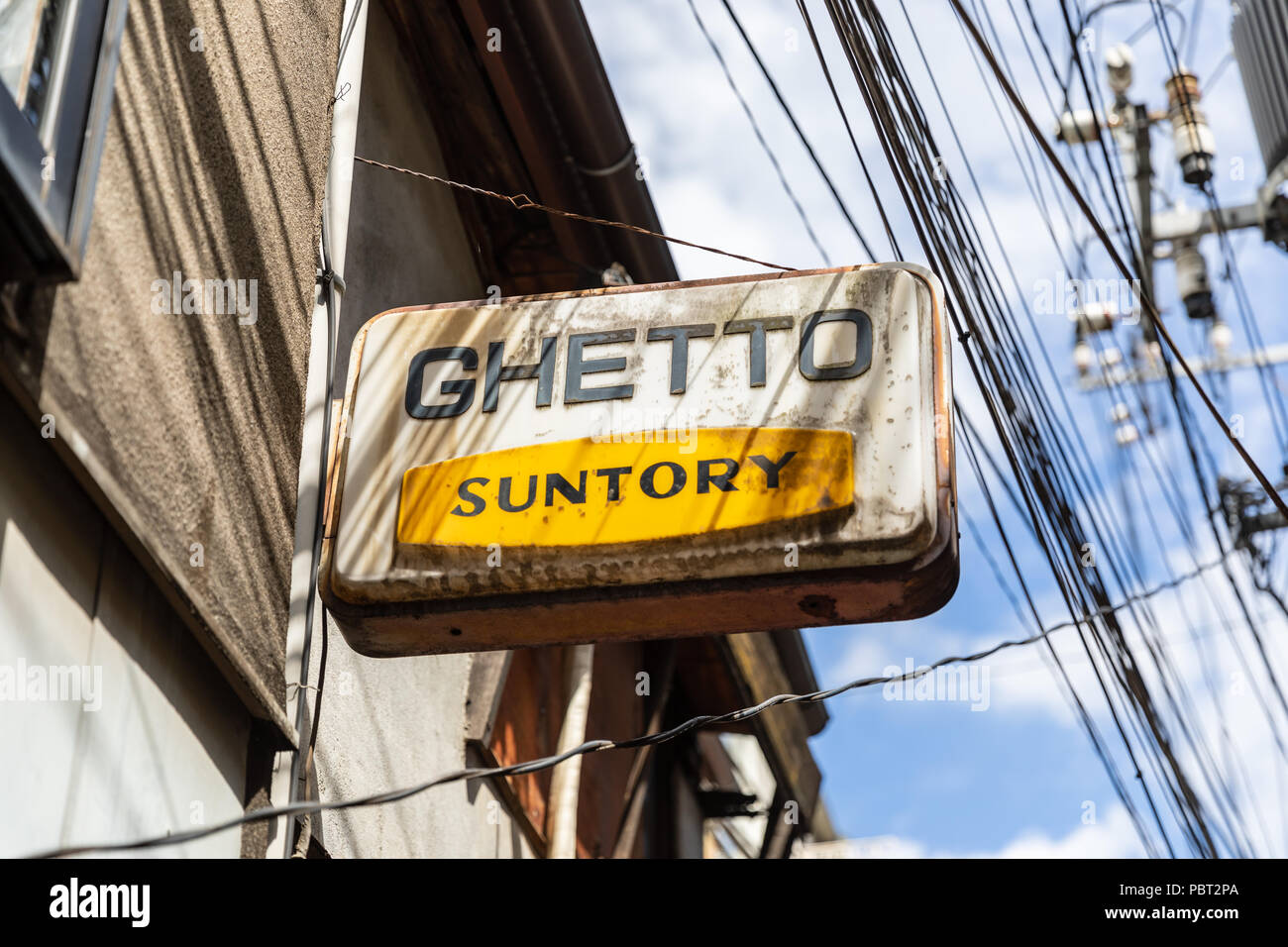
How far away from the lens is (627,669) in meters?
9.00

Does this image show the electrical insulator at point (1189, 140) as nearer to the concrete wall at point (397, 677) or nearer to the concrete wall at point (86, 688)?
the concrete wall at point (397, 677)

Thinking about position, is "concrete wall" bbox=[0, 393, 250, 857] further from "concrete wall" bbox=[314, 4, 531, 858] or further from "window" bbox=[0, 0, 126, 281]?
"concrete wall" bbox=[314, 4, 531, 858]

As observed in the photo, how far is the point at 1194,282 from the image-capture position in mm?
13680

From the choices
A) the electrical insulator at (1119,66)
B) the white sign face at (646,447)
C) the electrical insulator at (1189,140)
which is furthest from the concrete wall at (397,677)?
the electrical insulator at (1119,66)

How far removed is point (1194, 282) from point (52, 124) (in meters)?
13.0

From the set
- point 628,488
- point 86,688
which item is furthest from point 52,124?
point 628,488

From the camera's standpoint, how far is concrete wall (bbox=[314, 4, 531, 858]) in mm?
4586

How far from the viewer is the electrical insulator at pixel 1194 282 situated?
13.4 meters

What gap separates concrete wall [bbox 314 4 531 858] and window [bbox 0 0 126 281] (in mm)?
2112

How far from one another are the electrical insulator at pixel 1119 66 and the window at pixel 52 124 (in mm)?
11273

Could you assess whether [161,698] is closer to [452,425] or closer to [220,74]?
[452,425]

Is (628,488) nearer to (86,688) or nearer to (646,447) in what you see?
(646,447)
